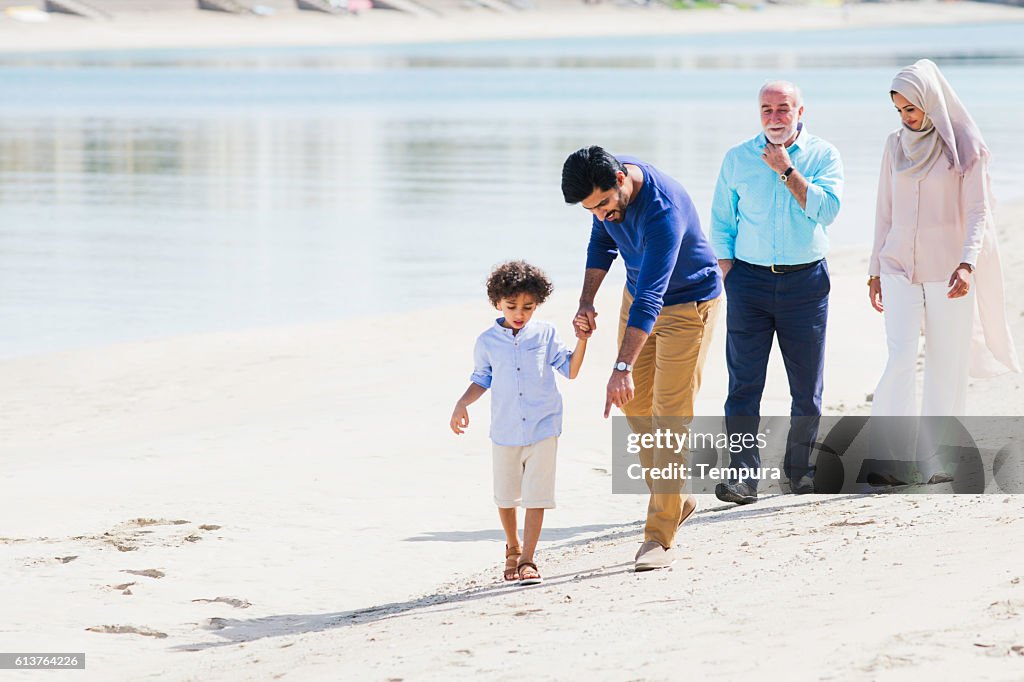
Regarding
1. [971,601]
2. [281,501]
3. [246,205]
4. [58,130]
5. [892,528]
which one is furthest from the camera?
[58,130]

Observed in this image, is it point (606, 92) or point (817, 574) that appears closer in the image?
point (817, 574)

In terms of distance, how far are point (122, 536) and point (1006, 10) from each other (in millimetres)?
150067

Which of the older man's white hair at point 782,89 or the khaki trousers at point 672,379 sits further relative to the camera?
the older man's white hair at point 782,89

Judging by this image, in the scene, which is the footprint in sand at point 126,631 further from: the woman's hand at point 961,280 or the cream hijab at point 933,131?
the cream hijab at point 933,131

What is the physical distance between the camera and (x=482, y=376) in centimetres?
527

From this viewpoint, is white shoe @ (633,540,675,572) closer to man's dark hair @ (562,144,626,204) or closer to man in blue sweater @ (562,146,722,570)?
man in blue sweater @ (562,146,722,570)

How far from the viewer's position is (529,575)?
208 inches

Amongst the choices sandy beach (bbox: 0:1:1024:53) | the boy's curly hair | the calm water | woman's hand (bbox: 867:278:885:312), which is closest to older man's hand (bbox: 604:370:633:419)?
the boy's curly hair

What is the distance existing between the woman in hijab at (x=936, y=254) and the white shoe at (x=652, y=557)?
170 centimetres

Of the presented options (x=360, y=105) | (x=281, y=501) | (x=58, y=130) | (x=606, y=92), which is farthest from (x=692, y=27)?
(x=281, y=501)

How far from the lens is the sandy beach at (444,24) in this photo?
78.7 meters

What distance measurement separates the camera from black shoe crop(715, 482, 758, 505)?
6.41 metres

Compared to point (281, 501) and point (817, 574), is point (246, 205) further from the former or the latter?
point (817, 574)

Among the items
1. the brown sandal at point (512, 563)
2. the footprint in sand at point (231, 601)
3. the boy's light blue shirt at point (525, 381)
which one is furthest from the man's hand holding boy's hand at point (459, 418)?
→ the footprint in sand at point (231, 601)
